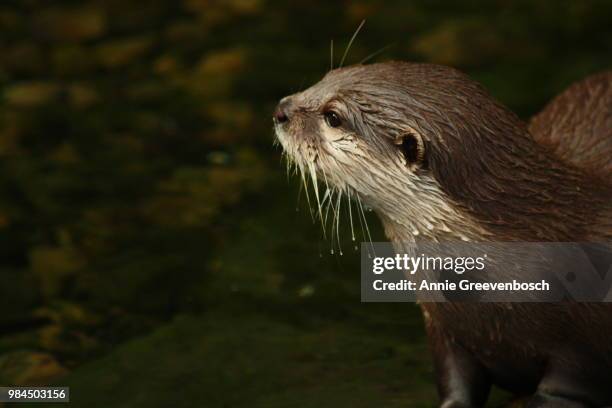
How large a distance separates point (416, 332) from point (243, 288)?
678mm

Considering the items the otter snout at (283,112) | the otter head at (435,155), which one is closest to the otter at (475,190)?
the otter head at (435,155)

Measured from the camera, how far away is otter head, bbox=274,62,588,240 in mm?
3207

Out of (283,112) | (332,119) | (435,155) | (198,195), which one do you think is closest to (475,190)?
(435,155)

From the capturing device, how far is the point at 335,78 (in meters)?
3.54

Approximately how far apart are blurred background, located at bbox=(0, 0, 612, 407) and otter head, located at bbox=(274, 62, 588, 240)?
0.69 m

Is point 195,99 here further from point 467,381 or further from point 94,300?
point 467,381

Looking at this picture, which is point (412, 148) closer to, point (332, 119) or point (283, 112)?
point (332, 119)

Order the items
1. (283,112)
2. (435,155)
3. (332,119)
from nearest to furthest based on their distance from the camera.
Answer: (435,155) → (332,119) → (283,112)

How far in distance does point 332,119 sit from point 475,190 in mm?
448

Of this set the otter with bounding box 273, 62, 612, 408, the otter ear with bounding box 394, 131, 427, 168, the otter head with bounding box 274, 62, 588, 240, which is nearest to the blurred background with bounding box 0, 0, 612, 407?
the otter with bounding box 273, 62, 612, 408

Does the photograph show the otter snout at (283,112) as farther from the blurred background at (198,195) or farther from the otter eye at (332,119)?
the blurred background at (198,195)

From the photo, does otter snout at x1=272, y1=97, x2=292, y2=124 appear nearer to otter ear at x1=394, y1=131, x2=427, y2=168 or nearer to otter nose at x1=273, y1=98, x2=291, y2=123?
otter nose at x1=273, y1=98, x2=291, y2=123

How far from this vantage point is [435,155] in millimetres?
3199

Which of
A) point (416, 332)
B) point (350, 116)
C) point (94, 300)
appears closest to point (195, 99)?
point (94, 300)
